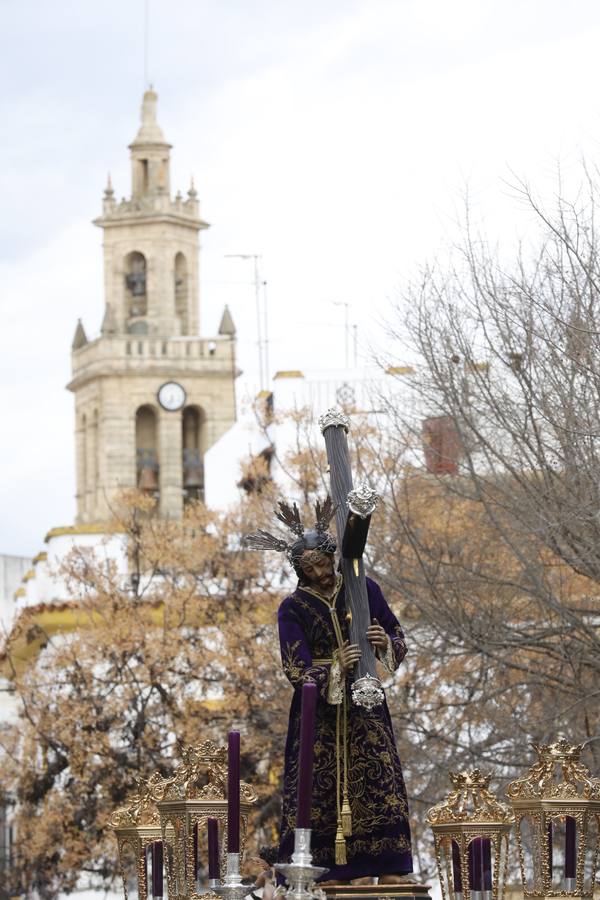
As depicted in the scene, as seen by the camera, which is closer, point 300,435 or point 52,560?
point 300,435

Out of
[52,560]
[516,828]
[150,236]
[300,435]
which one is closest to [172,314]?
[150,236]

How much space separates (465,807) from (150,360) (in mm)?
87001

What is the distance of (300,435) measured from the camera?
38.6 meters

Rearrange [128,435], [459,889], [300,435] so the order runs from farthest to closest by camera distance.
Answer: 1. [128,435]
2. [300,435]
3. [459,889]

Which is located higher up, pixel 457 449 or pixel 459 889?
pixel 457 449

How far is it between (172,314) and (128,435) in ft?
22.5

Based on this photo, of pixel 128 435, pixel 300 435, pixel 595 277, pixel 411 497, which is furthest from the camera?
pixel 128 435

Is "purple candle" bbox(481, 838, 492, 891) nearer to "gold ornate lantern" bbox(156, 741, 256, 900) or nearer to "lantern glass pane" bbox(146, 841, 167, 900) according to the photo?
"gold ornate lantern" bbox(156, 741, 256, 900)

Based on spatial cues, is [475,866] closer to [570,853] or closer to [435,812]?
[435,812]

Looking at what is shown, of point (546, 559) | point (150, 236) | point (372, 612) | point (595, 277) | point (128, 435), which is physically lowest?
point (372, 612)

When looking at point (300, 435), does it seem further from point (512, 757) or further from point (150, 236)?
point (150, 236)

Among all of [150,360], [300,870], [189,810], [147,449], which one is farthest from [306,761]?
[147,449]

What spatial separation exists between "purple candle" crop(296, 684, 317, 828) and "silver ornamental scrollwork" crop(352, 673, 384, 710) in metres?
2.24

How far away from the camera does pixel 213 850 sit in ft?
35.4
